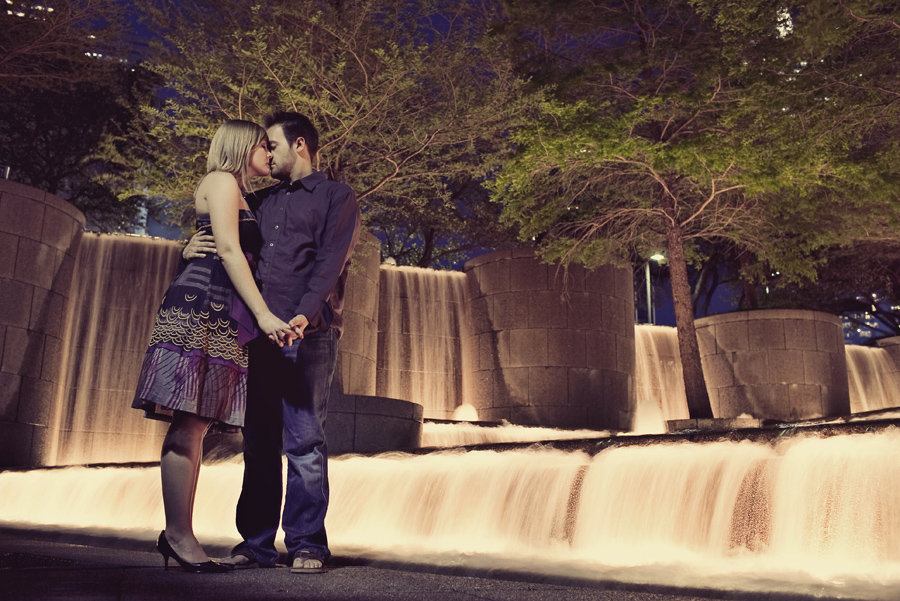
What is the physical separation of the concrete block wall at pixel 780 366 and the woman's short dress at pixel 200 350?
1597 cm

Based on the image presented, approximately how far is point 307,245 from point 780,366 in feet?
52.5

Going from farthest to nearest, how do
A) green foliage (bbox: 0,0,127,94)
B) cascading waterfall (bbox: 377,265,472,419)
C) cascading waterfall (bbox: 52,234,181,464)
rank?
cascading waterfall (bbox: 377,265,472,419) < green foliage (bbox: 0,0,127,94) < cascading waterfall (bbox: 52,234,181,464)

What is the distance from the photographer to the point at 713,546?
4.59 metres

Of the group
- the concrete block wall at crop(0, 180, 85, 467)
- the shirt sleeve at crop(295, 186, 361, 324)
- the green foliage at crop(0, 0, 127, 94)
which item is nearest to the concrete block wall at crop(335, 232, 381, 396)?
the concrete block wall at crop(0, 180, 85, 467)

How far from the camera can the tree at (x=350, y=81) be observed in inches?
516

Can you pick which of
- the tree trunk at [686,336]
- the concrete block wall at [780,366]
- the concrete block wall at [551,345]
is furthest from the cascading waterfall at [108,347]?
the concrete block wall at [780,366]

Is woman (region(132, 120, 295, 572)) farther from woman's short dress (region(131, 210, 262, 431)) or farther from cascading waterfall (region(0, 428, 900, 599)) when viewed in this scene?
cascading waterfall (region(0, 428, 900, 599))

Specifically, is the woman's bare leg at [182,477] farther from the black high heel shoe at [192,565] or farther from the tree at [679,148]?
the tree at [679,148]

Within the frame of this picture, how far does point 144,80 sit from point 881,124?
58.5 feet

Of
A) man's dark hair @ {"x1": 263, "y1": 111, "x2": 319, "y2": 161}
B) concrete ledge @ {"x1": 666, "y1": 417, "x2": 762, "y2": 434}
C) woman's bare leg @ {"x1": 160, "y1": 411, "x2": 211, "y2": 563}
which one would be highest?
man's dark hair @ {"x1": 263, "y1": 111, "x2": 319, "y2": 161}

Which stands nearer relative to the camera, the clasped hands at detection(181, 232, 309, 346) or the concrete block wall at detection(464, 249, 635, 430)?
the clasped hands at detection(181, 232, 309, 346)

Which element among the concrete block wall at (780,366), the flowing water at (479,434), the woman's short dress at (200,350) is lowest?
the woman's short dress at (200,350)

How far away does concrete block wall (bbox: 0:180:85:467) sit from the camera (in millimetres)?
13125

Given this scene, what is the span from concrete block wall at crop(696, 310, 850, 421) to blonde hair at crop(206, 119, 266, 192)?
15.9 metres
